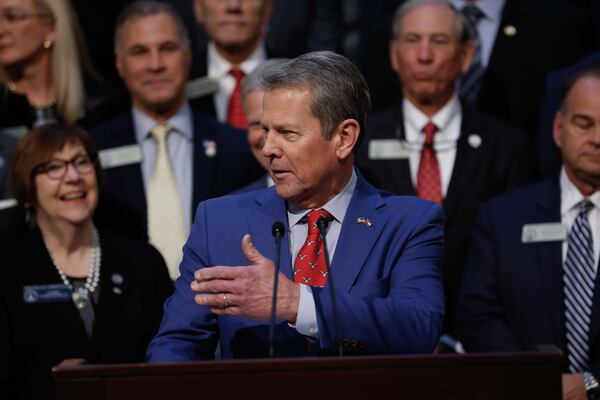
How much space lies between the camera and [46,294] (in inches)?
163

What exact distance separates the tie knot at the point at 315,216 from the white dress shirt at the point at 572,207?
1736 millimetres

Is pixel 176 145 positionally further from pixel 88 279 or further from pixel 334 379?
pixel 334 379

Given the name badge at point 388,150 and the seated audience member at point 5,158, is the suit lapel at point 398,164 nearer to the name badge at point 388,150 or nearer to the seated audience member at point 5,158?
the name badge at point 388,150

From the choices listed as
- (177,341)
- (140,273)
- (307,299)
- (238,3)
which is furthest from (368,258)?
(238,3)

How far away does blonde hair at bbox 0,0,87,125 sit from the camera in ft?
16.6

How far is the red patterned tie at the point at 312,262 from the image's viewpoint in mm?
2822

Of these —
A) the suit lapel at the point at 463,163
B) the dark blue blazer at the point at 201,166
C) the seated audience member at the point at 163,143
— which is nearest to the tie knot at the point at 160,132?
the seated audience member at the point at 163,143

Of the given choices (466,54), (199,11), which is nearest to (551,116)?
(466,54)

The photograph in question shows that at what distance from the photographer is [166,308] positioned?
2.85 m

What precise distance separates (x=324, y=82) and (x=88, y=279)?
6.35 ft

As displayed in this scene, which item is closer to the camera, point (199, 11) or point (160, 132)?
point (160, 132)

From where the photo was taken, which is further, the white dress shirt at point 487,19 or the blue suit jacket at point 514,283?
the white dress shirt at point 487,19

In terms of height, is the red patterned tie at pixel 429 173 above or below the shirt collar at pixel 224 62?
below

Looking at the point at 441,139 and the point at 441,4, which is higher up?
the point at 441,4
